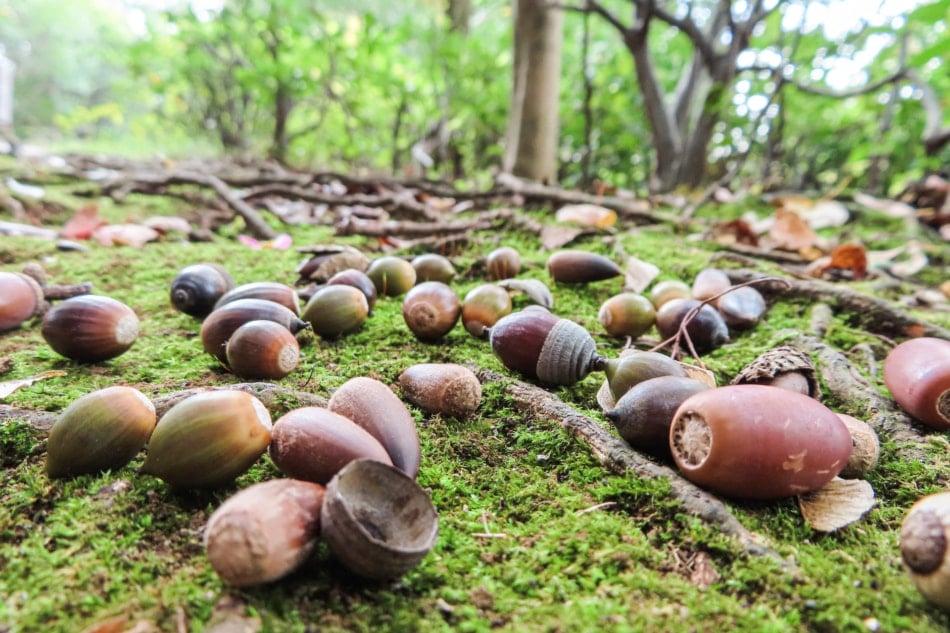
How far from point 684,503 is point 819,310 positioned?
164 cm

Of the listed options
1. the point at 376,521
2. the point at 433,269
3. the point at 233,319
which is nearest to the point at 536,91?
the point at 433,269

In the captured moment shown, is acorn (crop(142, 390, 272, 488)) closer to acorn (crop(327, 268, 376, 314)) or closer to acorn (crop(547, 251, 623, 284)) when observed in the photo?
acorn (crop(327, 268, 376, 314))

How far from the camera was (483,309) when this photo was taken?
2.02 meters

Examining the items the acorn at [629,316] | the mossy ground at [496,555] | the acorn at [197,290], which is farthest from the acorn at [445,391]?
the acorn at [197,290]

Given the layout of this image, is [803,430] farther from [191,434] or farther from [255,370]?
[255,370]

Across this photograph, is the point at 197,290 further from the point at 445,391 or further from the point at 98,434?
the point at 445,391

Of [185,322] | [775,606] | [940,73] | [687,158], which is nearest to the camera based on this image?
[775,606]

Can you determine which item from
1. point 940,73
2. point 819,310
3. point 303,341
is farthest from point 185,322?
point 940,73

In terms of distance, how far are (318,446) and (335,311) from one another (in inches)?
38.6

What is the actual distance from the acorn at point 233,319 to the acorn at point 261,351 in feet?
0.26

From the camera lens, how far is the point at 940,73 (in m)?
4.45

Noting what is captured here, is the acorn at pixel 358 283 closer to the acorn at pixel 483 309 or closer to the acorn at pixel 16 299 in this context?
the acorn at pixel 483 309

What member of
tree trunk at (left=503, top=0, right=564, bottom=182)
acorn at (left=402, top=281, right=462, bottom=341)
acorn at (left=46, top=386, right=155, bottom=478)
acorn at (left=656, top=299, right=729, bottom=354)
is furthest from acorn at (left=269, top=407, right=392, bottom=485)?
tree trunk at (left=503, top=0, right=564, bottom=182)

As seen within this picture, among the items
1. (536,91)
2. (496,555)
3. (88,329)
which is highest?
(536,91)
